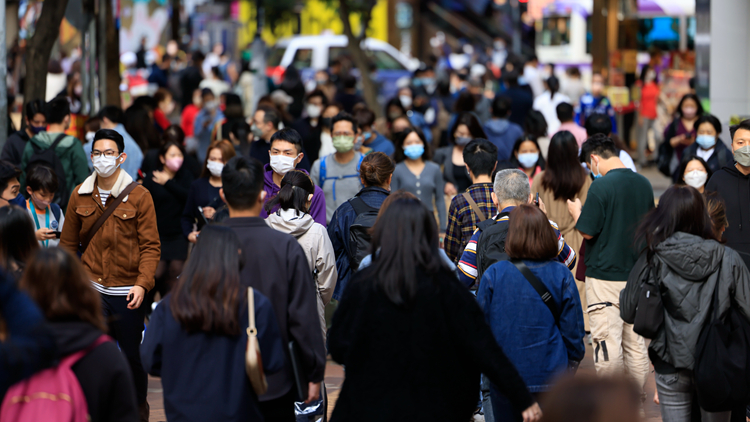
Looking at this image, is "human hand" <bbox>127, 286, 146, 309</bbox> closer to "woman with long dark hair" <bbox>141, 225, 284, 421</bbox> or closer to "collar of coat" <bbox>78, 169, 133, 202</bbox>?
"collar of coat" <bbox>78, 169, 133, 202</bbox>

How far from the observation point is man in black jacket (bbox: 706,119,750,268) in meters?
6.46

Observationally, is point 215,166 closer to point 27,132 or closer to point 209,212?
point 209,212

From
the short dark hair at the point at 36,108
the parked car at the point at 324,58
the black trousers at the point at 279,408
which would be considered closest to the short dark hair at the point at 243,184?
the black trousers at the point at 279,408

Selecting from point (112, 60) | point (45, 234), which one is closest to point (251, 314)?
point (45, 234)

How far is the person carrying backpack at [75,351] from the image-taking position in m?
2.95

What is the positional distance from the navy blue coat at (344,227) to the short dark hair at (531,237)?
4.87ft

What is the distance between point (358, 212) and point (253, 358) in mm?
2387

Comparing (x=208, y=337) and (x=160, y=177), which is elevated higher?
(x=160, y=177)

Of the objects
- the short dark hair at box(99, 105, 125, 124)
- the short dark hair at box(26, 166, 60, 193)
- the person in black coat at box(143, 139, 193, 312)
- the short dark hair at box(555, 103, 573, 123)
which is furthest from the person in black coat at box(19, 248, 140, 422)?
the short dark hair at box(555, 103, 573, 123)

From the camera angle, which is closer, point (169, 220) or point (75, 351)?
point (75, 351)

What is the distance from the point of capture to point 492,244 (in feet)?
16.3

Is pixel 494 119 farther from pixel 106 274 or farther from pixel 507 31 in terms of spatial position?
pixel 507 31

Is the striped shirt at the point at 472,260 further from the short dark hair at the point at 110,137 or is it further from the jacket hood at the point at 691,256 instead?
the short dark hair at the point at 110,137

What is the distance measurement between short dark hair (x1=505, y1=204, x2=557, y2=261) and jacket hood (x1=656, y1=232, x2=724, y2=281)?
612mm
